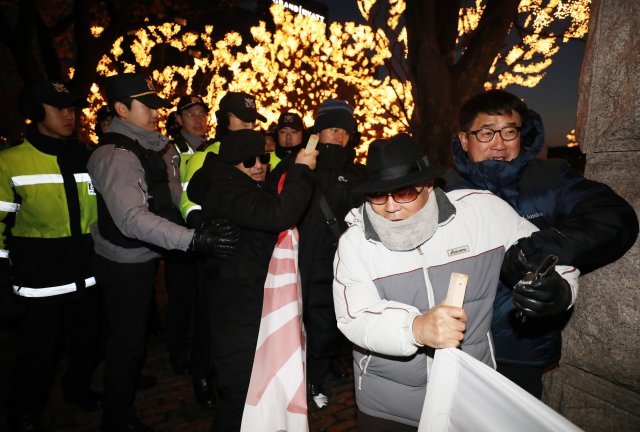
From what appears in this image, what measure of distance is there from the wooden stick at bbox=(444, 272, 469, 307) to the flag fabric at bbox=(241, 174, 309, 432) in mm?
1420

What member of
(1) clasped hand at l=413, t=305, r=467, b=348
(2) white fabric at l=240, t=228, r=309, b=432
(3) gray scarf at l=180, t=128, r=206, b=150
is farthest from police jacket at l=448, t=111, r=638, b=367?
(3) gray scarf at l=180, t=128, r=206, b=150

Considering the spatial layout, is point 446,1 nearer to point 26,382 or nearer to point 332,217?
point 332,217

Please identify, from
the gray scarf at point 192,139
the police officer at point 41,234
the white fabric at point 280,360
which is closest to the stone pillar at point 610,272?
the white fabric at point 280,360

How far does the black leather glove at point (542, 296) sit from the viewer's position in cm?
162

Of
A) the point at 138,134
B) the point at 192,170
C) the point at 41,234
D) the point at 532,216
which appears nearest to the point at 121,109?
the point at 138,134

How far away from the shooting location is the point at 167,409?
3805 millimetres

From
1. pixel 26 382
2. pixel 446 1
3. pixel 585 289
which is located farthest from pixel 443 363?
pixel 446 1

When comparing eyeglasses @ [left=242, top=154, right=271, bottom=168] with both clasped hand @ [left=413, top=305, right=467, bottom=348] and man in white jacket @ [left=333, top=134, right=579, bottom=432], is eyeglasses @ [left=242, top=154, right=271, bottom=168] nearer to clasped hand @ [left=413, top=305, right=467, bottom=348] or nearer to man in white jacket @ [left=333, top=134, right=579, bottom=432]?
man in white jacket @ [left=333, top=134, right=579, bottom=432]

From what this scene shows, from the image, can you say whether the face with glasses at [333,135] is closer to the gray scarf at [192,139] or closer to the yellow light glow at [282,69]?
the gray scarf at [192,139]

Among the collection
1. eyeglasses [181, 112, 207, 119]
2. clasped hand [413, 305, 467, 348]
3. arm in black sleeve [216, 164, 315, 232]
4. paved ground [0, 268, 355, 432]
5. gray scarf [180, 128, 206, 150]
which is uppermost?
eyeglasses [181, 112, 207, 119]

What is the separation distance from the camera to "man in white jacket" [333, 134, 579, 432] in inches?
72.9

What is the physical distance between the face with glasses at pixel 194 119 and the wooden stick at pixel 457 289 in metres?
4.57

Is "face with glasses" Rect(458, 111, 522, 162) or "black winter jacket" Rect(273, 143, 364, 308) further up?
"face with glasses" Rect(458, 111, 522, 162)

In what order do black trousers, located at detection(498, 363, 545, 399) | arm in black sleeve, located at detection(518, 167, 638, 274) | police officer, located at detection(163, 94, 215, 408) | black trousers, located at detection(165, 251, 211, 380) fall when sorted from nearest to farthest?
arm in black sleeve, located at detection(518, 167, 638, 274) → black trousers, located at detection(498, 363, 545, 399) → police officer, located at detection(163, 94, 215, 408) → black trousers, located at detection(165, 251, 211, 380)
